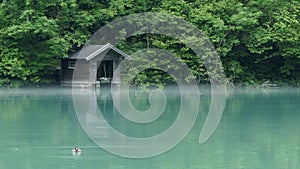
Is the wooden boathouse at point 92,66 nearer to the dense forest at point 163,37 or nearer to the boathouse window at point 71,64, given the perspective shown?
the boathouse window at point 71,64

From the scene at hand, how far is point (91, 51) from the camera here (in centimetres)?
2092

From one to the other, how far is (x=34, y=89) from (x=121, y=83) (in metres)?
2.98

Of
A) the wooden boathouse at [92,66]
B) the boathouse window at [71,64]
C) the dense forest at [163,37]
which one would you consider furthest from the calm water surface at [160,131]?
the boathouse window at [71,64]

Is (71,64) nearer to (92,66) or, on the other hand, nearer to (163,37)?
(92,66)

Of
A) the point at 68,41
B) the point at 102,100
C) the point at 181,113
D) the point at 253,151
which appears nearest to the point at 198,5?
the point at 68,41

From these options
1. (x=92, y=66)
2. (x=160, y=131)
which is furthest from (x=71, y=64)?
(x=160, y=131)

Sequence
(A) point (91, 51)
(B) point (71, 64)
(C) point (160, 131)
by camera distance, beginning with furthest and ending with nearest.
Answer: (B) point (71, 64) → (A) point (91, 51) → (C) point (160, 131)

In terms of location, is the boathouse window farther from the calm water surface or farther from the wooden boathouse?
the calm water surface

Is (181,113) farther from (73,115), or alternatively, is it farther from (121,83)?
(121,83)

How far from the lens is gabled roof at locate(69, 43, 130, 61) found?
20641 mm

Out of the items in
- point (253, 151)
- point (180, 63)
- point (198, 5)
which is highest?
point (198, 5)

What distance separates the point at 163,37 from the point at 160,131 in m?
9.51

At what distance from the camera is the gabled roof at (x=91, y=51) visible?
20.6m

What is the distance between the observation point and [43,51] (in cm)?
2119
